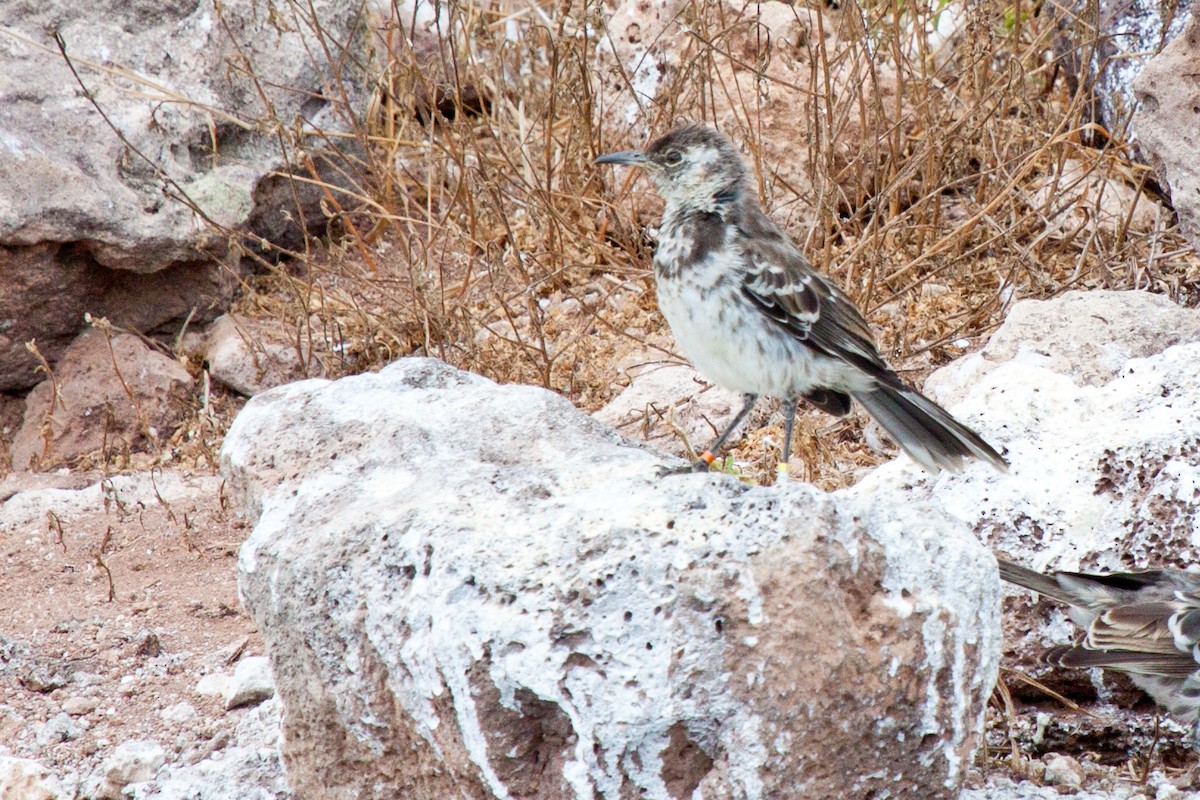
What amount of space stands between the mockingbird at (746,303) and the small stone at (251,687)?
5.76 ft

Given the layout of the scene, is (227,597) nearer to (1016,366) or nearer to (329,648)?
(329,648)

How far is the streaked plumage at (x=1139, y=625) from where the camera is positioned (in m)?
4.11

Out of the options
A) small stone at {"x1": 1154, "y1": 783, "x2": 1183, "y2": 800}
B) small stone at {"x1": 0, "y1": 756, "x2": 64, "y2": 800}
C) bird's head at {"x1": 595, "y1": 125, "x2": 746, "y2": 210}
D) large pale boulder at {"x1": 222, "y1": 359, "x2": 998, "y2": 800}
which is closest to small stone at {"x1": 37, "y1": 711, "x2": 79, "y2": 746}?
small stone at {"x1": 0, "y1": 756, "x2": 64, "y2": 800}

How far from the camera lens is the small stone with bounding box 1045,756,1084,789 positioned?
4051 mm

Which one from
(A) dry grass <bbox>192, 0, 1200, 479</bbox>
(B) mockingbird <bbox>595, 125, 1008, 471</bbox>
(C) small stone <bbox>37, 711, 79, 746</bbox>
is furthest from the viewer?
(A) dry grass <bbox>192, 0, 1200, 479</bbox>

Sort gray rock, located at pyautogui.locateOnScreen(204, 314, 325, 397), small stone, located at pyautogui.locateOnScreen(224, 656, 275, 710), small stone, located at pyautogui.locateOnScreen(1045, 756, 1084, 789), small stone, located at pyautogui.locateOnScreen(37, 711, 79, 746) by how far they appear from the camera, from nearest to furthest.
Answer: small stone, located at pyautogui.locateOnScreen(1045, 756, 1084, 789), small stone, located at pyautogui.locateOnScreen(37, 711, 79, 746), small stone, located at pyautogui.locateOnScreen(224, 656, 275, 710), gray rock, located at pyautogui.locateOnScreen(204, 314, 325, 397)

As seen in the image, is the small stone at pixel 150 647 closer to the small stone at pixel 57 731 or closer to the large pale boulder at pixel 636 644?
the small stone at pixel 57 731

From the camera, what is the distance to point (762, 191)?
705 cm

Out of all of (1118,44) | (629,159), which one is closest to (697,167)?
(629,159)

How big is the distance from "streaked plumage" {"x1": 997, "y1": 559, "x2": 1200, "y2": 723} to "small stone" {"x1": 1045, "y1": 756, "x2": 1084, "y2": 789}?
0.99 ft

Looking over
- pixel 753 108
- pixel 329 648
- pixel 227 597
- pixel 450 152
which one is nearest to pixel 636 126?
pixel 753 108

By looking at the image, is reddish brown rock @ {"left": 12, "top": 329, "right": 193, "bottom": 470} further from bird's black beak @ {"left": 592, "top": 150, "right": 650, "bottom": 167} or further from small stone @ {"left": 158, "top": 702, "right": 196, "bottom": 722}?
bird's black beak @ {"left": 592, "top": 150, "right": 650, "bottom": 167}

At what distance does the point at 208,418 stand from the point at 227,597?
2025mm

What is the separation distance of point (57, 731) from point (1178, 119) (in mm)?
5024
